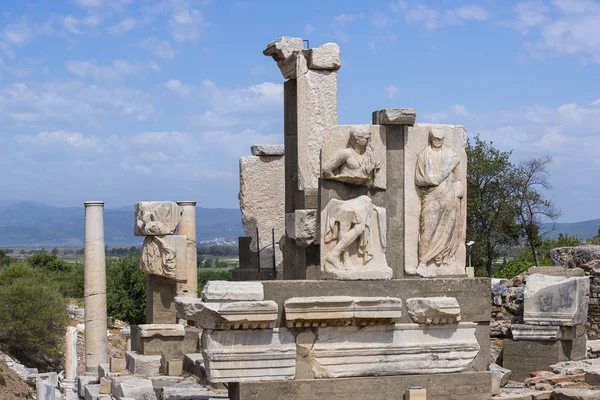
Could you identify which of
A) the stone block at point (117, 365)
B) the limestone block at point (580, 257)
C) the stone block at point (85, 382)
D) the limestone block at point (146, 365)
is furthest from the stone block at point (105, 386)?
the limestone block at point (580, 257)

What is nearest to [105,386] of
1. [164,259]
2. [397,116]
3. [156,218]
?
[164,259]

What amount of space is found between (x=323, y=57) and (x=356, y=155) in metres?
3.04

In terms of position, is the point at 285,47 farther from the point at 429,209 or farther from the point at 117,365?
the point at 117,365

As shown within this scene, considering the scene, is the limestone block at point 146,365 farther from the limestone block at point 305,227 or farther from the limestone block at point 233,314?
the limestone block at point 233,314

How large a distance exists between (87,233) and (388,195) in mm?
10119

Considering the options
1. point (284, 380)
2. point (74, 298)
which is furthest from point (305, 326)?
point (74, 298)

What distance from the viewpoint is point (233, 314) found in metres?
8.41

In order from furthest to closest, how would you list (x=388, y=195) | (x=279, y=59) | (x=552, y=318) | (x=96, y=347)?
(x=96, y=347), (x=552, y=318), (x=279, y=59), (x=388, y=195)

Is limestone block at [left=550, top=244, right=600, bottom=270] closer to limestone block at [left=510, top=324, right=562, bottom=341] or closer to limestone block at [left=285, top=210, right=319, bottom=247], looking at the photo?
limestone block at [left=510, top=324, right=562, bottom=341]

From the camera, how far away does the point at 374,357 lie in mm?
9078

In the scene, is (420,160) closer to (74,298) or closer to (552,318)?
(552,318)

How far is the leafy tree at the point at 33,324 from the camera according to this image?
110ft

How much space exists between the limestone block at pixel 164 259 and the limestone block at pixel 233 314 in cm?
741

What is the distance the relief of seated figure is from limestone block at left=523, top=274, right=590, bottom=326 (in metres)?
5.89
